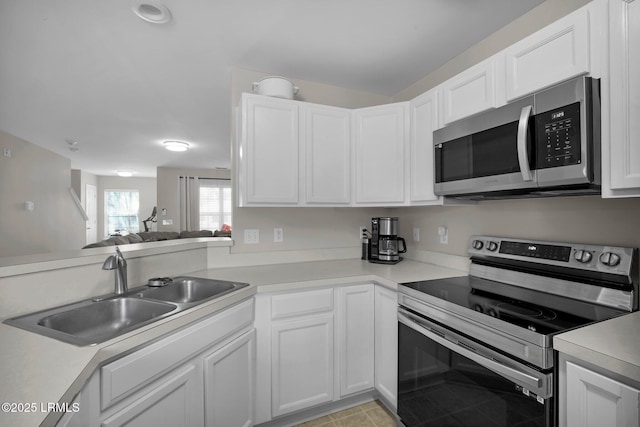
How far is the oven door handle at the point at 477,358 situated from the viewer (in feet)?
3.09

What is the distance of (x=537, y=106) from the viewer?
3.96 feet

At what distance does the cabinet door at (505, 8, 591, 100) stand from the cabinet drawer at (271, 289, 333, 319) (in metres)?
1.42

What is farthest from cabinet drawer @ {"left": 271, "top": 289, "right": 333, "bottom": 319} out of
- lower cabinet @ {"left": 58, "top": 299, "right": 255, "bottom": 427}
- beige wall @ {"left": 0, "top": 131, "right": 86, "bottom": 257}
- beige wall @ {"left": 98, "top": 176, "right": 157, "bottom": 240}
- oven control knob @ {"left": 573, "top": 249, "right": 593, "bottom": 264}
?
beige wall @ {"left": 98, "top": 176, "right": 157, "bottom": 240}

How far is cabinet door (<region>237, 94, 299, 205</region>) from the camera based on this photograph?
73.6 inches

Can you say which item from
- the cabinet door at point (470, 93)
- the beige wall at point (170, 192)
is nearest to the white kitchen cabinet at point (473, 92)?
the cabinet door at point (470, 93)

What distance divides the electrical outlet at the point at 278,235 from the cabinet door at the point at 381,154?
0.68m

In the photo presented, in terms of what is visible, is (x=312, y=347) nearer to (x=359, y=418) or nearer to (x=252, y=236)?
(x=359, y=418)

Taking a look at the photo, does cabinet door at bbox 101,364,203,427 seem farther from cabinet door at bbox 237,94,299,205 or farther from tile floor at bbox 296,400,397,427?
cabinet door at bbox 237,94,299,205

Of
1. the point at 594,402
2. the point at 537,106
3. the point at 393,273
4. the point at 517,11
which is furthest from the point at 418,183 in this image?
the point at 594,402

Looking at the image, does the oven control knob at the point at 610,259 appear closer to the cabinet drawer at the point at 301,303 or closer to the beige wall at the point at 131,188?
the cabinet drawer at the point at 301,303

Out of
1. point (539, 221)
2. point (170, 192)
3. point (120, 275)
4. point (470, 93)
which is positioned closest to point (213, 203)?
point (170, 192)

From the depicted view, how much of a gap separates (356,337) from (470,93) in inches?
62.1

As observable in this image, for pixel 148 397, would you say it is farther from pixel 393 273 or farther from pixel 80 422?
pixel 393 273

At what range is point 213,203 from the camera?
8328mm
